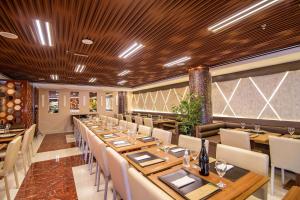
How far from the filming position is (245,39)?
308cm

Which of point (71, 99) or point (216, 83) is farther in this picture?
point (71, 99)

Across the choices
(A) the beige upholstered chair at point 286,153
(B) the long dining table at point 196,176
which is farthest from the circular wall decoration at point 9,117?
(A) the beige upholstered chair at point 286,153

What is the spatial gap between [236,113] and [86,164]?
15.7 ft

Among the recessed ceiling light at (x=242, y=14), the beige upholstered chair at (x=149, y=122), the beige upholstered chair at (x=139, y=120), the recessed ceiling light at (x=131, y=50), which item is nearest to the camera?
the recessed ceiling light at (x=242, y=14)

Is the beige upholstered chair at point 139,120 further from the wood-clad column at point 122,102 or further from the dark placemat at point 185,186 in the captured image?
the wood-clad column at point 122,102

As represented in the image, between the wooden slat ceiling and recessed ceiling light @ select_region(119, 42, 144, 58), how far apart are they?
14 cm

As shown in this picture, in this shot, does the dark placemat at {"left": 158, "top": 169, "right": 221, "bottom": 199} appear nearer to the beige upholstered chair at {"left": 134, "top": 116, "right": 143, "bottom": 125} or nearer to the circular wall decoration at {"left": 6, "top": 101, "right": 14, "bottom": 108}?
the beige upholstered chair at {"left": 134, "top": 116, "right": 143, "bottom": 125}

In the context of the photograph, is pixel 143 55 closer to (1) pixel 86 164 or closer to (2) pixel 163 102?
(1) pixel 86 164

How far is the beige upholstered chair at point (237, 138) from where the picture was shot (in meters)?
3.03

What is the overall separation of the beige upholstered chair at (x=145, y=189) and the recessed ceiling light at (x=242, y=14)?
2357mm

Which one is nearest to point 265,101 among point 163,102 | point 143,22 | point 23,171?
point 143,22

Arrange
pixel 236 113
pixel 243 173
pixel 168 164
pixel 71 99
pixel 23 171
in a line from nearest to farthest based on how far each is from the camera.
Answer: pixel 243 173
pixel 168 164
pixel 23 171
pixel 236 113
pixel 71 99

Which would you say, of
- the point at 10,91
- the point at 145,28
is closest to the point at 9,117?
the point at 10,91

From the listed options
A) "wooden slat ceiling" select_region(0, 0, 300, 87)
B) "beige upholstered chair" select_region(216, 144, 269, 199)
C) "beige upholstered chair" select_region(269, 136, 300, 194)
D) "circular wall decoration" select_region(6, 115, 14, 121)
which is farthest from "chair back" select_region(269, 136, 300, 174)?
"circular wall decoration" select_region(6, 115, 14, 121)
